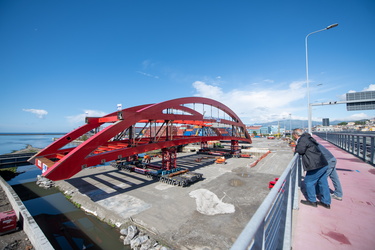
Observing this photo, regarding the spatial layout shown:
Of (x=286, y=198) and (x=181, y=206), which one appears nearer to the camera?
(x=286, y=198)

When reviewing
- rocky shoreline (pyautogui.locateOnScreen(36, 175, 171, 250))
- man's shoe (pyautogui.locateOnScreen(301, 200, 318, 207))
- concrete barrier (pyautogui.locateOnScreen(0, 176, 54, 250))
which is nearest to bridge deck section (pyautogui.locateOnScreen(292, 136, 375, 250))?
man's shoe (pyautogui.locateOnScreen(301, 200, 318, 207))

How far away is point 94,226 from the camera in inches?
378

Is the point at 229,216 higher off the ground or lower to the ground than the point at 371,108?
lower

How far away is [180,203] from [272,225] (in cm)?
984

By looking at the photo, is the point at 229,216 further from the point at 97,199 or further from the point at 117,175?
the point at 117,175

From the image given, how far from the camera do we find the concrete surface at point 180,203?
787cm

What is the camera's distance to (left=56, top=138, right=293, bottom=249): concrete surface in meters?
7.87

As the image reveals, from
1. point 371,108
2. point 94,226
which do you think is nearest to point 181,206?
point 94,226

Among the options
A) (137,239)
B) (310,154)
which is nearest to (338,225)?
(310,154)

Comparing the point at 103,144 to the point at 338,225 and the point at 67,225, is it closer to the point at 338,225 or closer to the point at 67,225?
the point at 67,225

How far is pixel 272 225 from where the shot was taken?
2184mm

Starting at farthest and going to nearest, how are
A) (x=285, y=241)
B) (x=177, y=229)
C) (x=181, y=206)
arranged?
(x=181, y=206) → (x=177, y=229) → (x=285, y=241)

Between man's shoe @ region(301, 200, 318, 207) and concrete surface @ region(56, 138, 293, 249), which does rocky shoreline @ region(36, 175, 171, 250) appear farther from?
man's shoe @ region(301, 200, 318, 207)

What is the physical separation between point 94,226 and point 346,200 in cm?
1215
